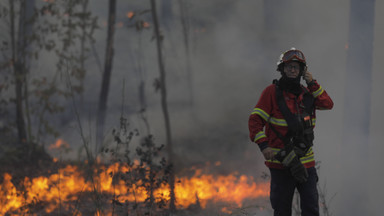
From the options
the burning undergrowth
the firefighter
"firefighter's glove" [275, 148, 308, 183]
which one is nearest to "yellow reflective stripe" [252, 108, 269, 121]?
the firefighter

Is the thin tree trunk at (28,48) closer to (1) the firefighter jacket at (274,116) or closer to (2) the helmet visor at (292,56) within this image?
(1) the firefighter jacket at (274,116)

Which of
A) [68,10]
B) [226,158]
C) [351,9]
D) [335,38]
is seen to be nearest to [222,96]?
[226,158]

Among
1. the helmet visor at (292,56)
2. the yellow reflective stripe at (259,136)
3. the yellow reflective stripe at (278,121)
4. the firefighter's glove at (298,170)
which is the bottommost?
the firefighter's glove at (298,170)

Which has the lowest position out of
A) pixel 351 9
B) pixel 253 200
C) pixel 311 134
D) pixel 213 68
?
pixel 253 200

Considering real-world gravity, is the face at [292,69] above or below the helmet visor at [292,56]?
below

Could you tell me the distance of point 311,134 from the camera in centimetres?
298

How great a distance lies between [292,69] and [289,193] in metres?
1.13

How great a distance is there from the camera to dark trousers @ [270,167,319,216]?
2.95 metres

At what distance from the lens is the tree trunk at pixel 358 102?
21.9 feet

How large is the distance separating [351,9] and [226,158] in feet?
14.6

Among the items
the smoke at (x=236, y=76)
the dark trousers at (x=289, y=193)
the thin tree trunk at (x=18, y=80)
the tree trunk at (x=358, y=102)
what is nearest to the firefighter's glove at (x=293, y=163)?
the dark trousers at (x=289, y=193)

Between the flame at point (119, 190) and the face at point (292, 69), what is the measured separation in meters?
3.08

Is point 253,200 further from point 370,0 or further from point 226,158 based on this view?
point 370,0

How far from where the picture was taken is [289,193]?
3.01 metres
